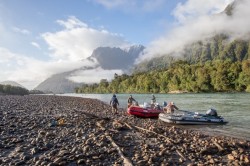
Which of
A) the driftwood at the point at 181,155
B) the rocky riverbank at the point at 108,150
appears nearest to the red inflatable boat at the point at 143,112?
the rocky riverbank at the point at 108,150

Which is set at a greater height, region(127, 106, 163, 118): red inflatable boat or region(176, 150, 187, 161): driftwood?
region(127, 106, 163, 118): red inflatable boat

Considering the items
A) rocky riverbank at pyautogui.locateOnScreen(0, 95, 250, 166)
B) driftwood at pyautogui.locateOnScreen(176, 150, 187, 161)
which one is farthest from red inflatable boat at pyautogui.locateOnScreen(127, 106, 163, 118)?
driftwood at pyautogui.locateOnScreen(176, 150, 187, 161)

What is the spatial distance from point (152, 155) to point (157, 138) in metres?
5.50

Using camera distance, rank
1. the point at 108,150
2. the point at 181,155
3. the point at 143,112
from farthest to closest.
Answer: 1. the point at 143,112
2. the point at 108,150
3. the point at 181,155

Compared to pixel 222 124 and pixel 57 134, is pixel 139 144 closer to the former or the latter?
pixel 57 134

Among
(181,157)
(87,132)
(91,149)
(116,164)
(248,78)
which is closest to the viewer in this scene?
(116,164)

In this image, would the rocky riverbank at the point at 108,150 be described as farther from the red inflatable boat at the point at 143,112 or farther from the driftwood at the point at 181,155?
the red inflatable boat at the point at 143,112

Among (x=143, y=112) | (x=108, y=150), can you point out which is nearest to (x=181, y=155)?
(x=108, y=150)

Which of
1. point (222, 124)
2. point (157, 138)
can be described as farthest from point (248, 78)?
point (157, 138)

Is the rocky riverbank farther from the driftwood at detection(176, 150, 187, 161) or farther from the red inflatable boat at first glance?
the red inflatable boat

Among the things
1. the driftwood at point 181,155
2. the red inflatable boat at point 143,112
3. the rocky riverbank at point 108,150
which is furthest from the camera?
the red inflatable boat at point 143,112

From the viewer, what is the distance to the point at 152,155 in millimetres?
15102

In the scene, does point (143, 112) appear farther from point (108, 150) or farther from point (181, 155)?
point (181, 155)

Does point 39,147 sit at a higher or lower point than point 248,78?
lower
